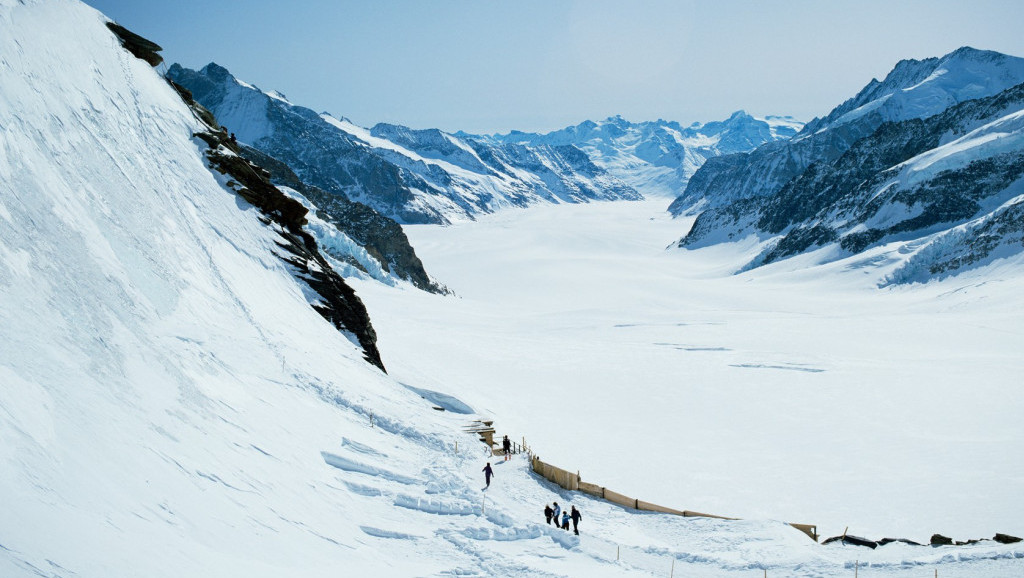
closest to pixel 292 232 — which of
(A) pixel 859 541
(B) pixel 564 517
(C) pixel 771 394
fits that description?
(B) pixel 564 517

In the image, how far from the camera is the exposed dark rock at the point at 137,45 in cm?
2812

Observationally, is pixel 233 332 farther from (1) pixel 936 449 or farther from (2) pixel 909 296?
(2) pixel 909 296

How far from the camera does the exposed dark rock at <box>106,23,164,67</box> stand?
28125mm

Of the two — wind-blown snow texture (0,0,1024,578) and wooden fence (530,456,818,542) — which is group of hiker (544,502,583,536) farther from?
wooden fence (530,456,818,542)

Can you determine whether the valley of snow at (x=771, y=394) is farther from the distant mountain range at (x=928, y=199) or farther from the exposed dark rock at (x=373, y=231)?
the exposed dark rock at (x=373, y=231)

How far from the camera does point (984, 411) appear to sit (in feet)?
97.5

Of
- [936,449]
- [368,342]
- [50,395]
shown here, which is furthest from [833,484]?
[50,395]

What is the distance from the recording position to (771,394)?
3512cm

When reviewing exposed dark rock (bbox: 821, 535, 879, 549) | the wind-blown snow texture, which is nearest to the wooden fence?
the wind-blown snow texture

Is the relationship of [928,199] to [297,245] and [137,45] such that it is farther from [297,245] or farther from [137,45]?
[137,45]

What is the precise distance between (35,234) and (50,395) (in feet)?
17.8

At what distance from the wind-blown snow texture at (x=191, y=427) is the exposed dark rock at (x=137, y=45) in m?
3.90

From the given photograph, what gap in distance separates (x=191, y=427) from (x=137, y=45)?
24.4 metres

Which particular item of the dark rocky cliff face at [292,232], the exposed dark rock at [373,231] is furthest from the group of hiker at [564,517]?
the exposed dark rock at [373,231]
